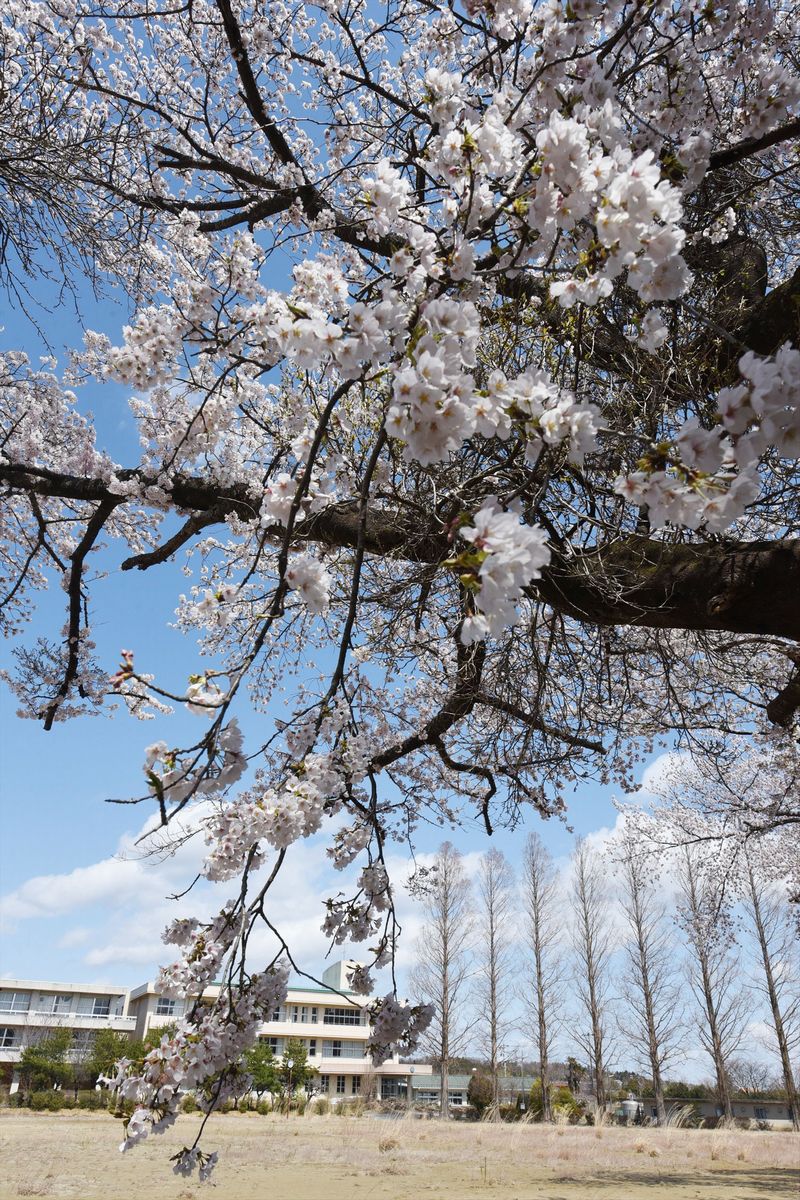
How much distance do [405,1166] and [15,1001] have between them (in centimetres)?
3811

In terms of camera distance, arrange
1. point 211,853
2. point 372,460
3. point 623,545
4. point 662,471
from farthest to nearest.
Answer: point 623,545 → point 211,853 → point 372,460 → point 662,471

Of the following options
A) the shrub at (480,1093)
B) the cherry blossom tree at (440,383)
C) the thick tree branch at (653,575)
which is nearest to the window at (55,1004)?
the shrub at (480,1093)

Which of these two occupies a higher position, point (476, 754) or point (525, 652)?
point (525, 652)

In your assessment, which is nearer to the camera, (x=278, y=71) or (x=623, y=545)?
(x=623, y=545)

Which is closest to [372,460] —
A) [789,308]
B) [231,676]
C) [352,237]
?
[231,676]

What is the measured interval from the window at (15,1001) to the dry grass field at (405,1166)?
87.4 ft

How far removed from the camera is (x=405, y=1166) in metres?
10.5

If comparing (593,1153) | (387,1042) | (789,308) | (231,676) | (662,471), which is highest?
(789,308)

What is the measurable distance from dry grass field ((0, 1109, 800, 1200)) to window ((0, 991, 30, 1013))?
26.7 m

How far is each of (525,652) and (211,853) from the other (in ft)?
11.9

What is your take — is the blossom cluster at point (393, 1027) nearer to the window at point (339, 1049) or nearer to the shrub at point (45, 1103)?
the shrub at point (45, 1103)

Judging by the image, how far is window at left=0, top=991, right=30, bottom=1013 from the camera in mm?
39031

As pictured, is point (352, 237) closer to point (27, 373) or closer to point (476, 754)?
point (476, 754)

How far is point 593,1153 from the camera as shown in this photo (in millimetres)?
12328
